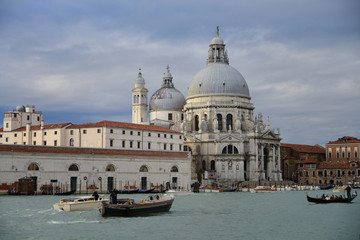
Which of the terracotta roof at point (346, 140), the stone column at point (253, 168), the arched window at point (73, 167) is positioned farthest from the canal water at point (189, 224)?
the terracotta roof at point (346, 140)

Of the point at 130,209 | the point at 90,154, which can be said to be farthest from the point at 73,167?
the point at 130,209

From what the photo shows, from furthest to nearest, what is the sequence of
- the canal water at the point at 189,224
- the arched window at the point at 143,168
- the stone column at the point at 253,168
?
the stone column at the point at 253,168 < the arched window at the point at 143,168 < the canal water at the point at 189,224

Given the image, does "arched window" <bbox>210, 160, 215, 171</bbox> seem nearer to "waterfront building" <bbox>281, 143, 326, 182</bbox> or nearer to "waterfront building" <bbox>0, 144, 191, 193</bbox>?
"waterfront building" <bbox>0, 144, 191, 193</bbox>

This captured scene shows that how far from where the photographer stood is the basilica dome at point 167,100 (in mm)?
97938

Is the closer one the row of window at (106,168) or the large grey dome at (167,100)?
the row of window at (106,168)

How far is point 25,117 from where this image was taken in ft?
253

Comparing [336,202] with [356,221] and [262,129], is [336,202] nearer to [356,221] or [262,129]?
[356,221]

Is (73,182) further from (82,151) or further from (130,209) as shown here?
(130,209)

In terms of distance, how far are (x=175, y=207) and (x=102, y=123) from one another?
26.6 meters

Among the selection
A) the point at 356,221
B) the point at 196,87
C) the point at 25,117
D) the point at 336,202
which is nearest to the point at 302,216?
the point at 356,221

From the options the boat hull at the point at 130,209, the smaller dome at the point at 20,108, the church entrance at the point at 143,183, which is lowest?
the boat hull at the point at 130,209

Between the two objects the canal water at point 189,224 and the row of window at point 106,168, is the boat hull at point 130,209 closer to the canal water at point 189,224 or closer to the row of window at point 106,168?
the canal water at point 189,224

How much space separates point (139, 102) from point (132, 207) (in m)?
61.1

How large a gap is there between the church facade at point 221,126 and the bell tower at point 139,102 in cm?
238
